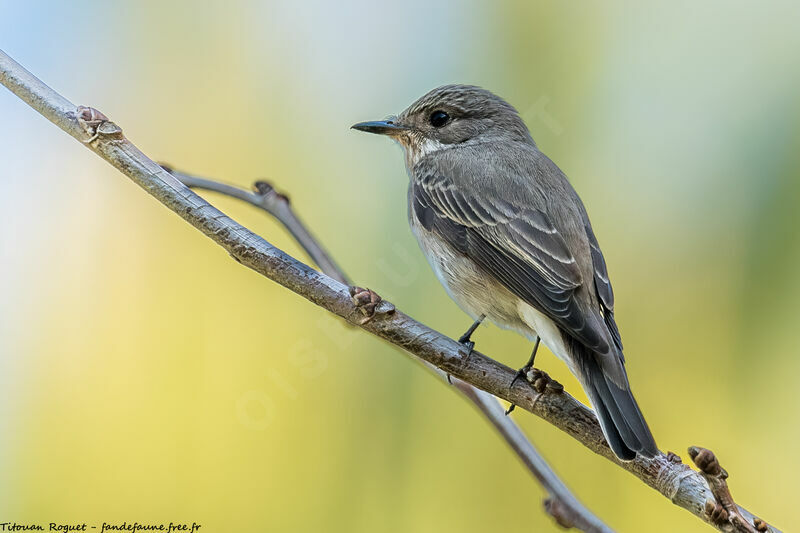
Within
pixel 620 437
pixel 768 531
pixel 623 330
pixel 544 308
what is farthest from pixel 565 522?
pixel 623 330

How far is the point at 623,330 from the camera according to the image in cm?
413

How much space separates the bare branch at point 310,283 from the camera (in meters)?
2.07

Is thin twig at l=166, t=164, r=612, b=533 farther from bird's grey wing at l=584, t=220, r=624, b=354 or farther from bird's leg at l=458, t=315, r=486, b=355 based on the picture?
bird's grey wing at l=584, t=220, r=624, b=354

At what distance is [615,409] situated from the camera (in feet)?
7.41

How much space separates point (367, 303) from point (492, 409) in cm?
49

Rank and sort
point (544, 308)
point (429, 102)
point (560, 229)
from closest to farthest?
1. point (544, 308)
2. point (560, 229)
3. point (429, 102)

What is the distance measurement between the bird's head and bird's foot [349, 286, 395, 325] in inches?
66.4

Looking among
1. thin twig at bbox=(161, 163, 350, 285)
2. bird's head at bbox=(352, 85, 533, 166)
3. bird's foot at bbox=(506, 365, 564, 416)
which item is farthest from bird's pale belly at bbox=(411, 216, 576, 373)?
thin twig at bbox=(161, 163, 350, 285)

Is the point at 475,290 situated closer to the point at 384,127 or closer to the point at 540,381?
the point at 540,381

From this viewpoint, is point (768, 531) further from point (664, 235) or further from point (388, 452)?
point (664, 235)

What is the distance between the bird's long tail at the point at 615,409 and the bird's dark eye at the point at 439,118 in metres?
1.49

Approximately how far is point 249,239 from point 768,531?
1477mm

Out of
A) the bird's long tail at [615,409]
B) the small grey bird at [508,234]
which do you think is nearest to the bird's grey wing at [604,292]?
the small grey bird at [508,234]

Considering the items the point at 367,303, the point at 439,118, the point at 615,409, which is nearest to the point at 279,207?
the point at 367,303
